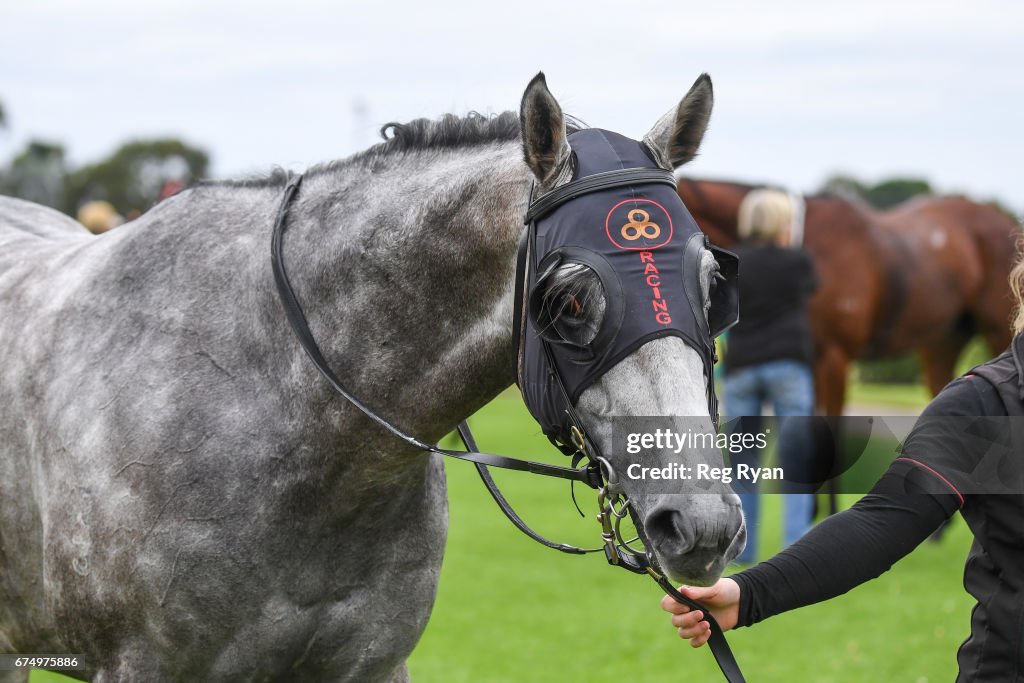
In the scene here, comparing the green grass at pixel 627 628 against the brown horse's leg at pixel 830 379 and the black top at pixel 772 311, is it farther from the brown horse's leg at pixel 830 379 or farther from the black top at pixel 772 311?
the black top at pixel 772 311

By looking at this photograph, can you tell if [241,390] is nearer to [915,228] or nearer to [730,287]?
[730,287]

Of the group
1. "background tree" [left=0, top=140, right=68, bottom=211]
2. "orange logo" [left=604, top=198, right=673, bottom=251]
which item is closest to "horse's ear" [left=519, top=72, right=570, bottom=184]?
"orange logo" [left=604, top=198, right=673, bottom=251]

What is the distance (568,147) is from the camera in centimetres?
239

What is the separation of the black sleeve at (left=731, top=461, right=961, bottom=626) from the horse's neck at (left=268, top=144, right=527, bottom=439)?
73 cm

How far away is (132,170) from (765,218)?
147 ft

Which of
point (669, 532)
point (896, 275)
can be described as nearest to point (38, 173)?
point (896, 275)

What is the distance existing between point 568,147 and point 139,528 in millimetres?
1341

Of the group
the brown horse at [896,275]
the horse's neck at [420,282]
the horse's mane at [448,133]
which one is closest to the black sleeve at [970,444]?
the horse's neck at [420,282]

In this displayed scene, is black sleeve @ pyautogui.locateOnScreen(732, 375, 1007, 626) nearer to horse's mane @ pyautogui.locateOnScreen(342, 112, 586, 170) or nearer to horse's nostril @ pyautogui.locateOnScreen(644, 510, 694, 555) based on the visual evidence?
horse's nostril @ pyautogui.locateOnScreen(644, 510, 694, 555)

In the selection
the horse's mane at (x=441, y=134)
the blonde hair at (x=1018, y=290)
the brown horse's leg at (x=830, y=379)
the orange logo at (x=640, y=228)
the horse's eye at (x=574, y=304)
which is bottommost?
the brown horse's leg at (x=830, y=379)

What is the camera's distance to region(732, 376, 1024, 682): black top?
233cm

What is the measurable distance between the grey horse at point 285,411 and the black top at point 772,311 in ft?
16.0

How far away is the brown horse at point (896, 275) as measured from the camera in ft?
30.4

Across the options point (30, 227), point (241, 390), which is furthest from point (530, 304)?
point (30, 227)
